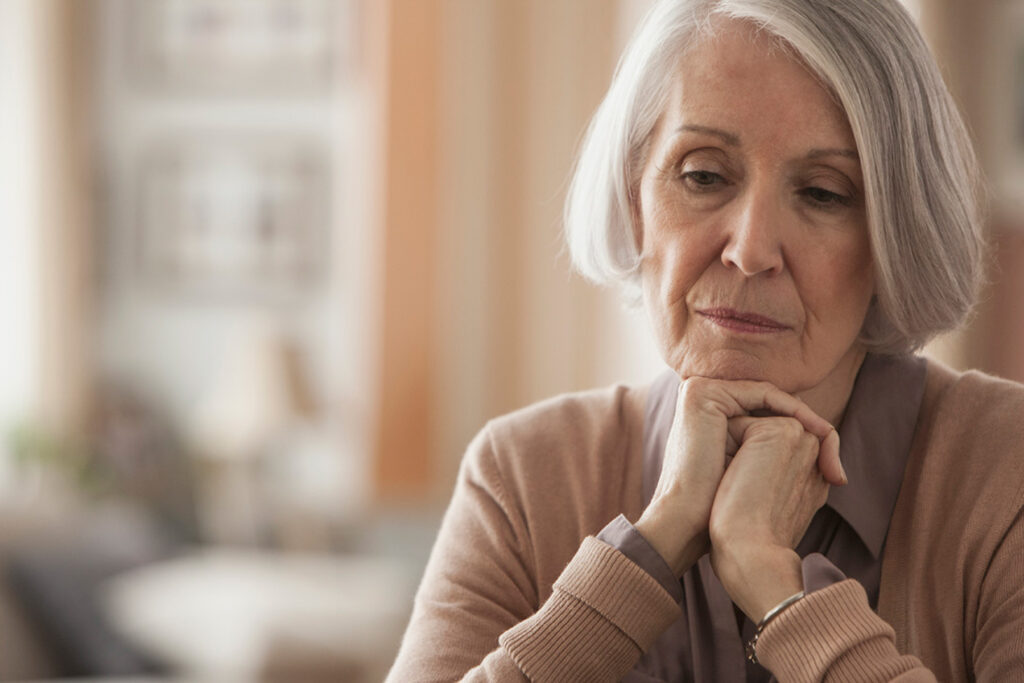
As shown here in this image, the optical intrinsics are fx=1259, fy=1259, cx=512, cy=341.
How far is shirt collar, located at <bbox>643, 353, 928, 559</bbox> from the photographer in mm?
1283

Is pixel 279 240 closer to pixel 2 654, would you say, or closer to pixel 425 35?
pixel 425 35

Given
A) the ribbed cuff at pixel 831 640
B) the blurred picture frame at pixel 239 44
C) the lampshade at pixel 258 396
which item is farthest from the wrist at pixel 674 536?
the blurred picture frame at pixel 239 44

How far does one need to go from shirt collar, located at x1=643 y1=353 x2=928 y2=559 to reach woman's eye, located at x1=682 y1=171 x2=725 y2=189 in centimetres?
23

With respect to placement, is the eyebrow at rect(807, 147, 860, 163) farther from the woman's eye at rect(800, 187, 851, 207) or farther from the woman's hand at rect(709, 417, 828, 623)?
the woman's hand at rect(709, 417, 828, 623)

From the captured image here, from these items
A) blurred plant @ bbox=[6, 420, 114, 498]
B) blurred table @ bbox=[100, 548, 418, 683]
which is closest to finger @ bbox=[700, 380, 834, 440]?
blurred table @ bbox=[100, 548, 418, 683]

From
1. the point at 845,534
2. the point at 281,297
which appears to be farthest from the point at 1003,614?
the point at 281,297

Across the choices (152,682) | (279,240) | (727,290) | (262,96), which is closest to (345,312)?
(279,240)

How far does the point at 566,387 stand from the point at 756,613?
10.3 feet

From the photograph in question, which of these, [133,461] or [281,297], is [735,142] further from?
[133,461]

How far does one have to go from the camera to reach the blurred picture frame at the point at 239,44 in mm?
4793

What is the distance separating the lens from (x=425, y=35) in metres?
4.24

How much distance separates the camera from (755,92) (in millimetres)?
1242

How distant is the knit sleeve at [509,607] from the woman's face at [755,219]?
0.26 m

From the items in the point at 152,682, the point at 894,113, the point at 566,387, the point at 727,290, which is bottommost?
the point at 152,682
